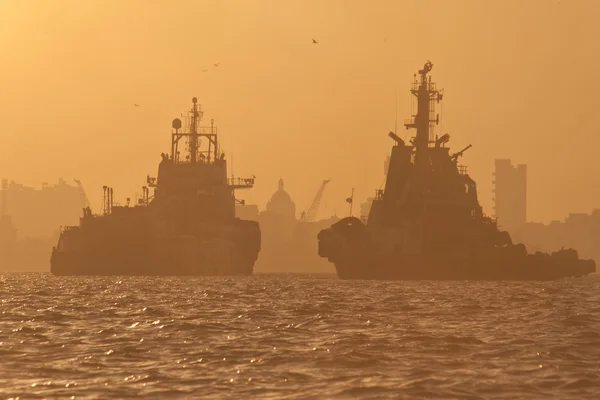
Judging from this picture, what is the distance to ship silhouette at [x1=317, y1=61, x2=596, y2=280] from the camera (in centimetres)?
14538

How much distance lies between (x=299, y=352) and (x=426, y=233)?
337 ft

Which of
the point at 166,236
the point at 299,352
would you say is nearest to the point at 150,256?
the point at 166,236

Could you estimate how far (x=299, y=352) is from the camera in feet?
142

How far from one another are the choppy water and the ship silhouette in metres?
73.8

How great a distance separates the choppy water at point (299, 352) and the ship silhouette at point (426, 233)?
73837mm

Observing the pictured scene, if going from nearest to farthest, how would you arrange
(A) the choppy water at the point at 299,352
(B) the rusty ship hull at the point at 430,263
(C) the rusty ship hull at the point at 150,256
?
(A) the choppy water at the point at 299,352 < (B) the rusty ship hull at the point at 430,263 < (C) the rusty ship hull at the point at 150,256

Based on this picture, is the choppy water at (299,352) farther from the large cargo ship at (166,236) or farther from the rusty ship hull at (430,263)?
the large cargo ship at (166,236)

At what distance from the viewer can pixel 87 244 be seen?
7461 inches

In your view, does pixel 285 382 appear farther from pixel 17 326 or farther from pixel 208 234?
pixel 208 234

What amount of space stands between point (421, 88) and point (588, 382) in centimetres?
12024

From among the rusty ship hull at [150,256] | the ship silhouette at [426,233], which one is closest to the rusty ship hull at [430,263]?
the ship silhouette at [426,233]

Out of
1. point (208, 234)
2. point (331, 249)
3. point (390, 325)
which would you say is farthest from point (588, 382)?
point (208, 234)

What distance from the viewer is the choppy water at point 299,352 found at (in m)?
34.8

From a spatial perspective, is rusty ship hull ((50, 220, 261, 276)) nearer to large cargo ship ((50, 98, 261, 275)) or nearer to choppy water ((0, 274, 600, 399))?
large cargo ship ((50, 98, 261, 275))
